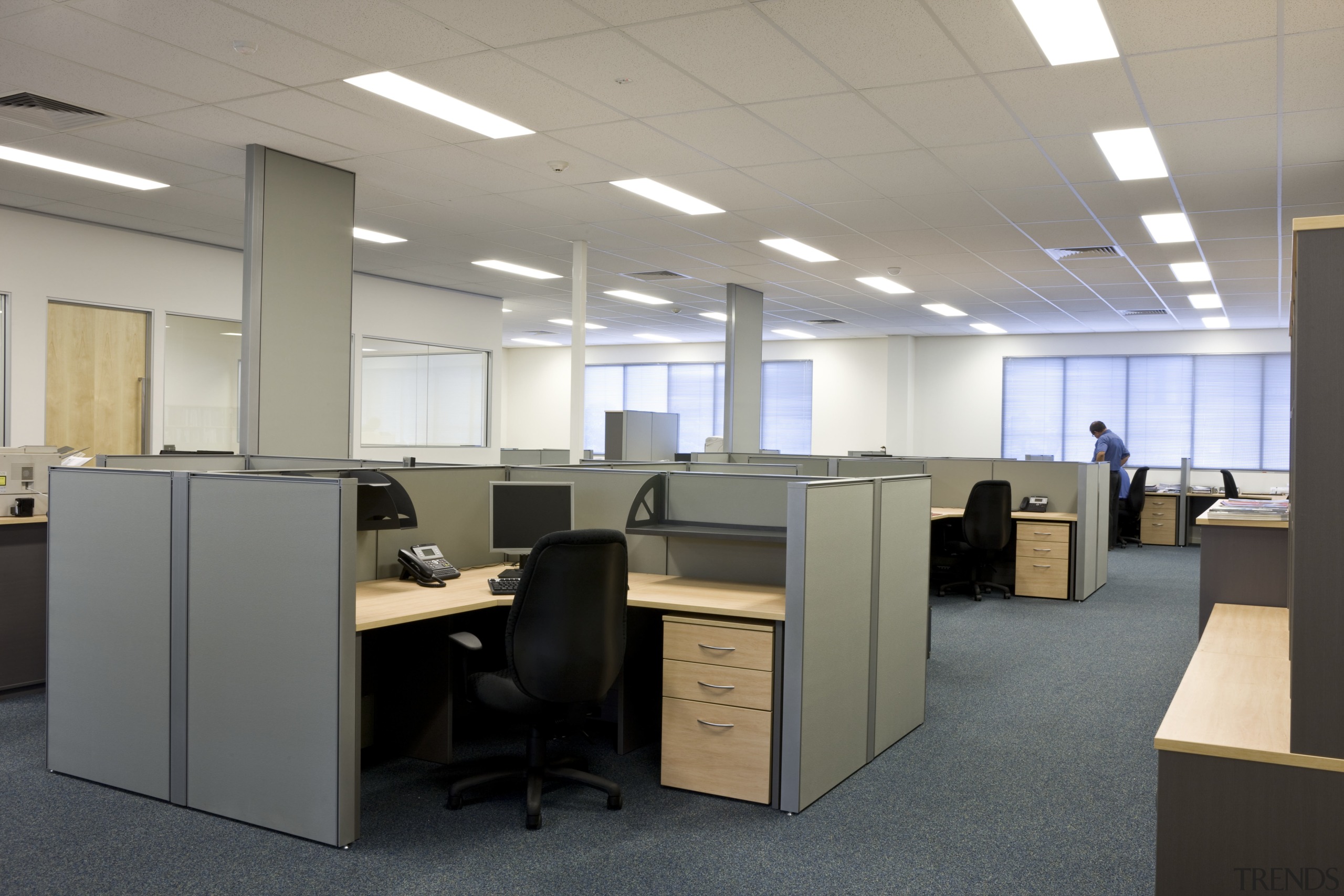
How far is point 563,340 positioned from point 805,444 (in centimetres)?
379

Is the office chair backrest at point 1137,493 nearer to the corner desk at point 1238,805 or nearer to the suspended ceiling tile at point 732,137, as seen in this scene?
the suspended ceiling tile at point 732,137

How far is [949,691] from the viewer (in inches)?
171

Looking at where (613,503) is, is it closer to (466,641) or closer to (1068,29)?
(466,641)

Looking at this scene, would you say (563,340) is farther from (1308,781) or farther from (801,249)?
(1308,781)

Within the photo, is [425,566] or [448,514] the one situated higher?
[448,514]

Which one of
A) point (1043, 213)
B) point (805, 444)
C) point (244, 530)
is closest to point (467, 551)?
point (244, 530)

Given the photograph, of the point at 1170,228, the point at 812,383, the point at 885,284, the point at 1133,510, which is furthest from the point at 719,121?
the point at 812,383

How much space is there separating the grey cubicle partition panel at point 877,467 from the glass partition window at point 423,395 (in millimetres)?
4410

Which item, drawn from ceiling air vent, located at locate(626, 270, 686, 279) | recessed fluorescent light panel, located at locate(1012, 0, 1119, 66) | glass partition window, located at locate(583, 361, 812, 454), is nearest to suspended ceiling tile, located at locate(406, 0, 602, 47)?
recessed fluorescent light panel, located at locate(1012, 0, 1119, 66)

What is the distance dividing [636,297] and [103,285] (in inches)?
184

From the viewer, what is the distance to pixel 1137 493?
10.3m

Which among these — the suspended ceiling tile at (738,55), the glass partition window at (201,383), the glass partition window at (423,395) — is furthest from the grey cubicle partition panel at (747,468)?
the glass partition window at (423,395)

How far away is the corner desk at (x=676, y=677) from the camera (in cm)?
295

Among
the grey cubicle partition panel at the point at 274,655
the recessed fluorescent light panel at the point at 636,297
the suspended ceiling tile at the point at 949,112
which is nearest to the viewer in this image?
the grey cubicle partition panel at the point at 274,655
